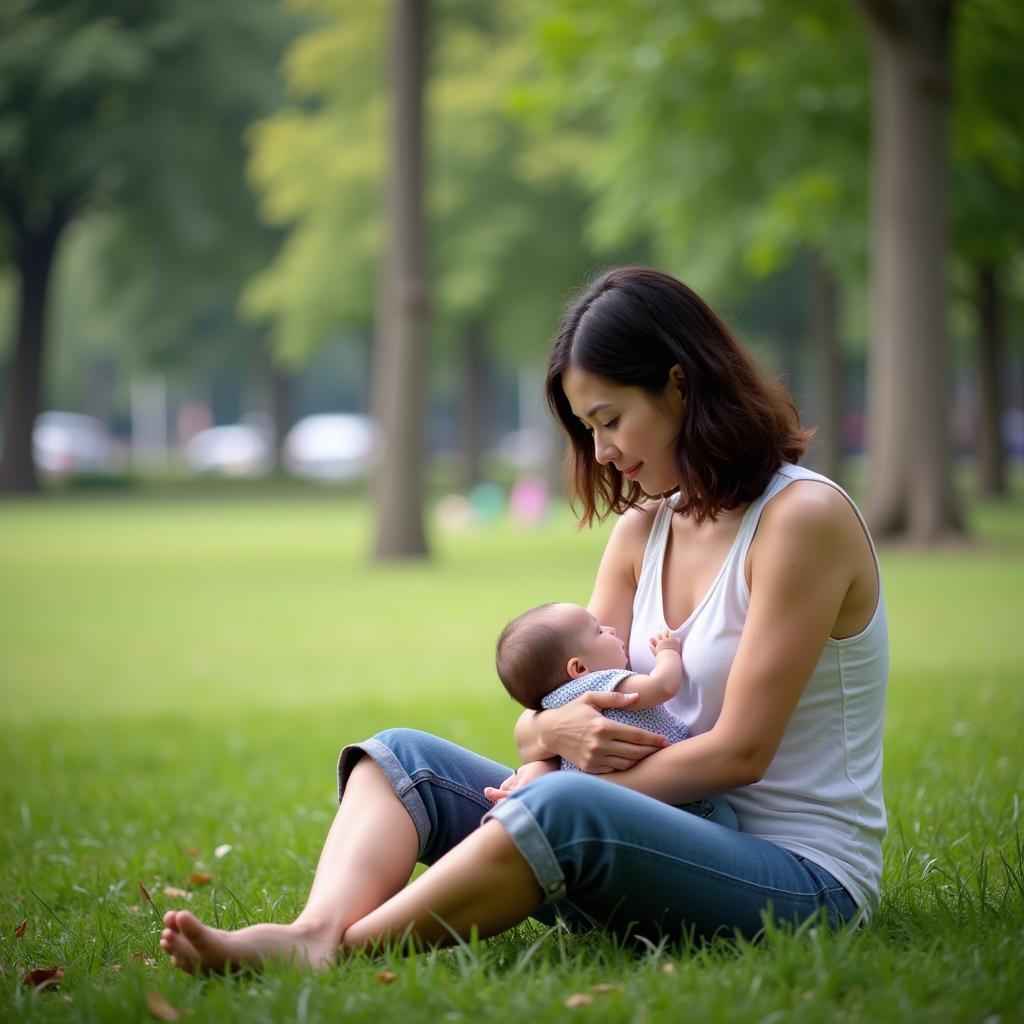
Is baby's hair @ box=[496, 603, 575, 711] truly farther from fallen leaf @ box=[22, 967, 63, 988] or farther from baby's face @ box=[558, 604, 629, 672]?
fallen leaf @ box=[22, 967, 63, 988]

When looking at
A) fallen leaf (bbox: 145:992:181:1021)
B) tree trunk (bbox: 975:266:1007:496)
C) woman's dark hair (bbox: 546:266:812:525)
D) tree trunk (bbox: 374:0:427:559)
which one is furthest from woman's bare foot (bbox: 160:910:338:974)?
tree trunk (bbox: 975:266:1007:496)

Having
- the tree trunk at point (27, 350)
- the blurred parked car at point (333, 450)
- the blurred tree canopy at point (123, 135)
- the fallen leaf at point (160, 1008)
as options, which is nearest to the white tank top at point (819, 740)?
the fallen leaf at point (160, 1008)

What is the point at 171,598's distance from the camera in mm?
15086

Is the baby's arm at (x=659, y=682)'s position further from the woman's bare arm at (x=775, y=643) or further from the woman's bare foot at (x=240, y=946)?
the woman's bare foot at (x=240, y=946)

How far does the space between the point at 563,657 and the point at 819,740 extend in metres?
0.63

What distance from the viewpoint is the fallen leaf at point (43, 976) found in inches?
133

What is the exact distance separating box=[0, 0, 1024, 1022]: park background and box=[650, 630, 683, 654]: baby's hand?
0.62 meters

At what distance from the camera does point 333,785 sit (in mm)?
6262

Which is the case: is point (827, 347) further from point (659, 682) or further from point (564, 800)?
point (564, 800)

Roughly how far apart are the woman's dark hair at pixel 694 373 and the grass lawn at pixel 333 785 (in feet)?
3.35

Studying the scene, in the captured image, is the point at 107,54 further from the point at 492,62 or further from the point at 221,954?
the point at 221,954

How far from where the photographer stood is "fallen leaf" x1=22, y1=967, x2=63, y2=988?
339 cm

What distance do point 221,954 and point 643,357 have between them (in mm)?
1600

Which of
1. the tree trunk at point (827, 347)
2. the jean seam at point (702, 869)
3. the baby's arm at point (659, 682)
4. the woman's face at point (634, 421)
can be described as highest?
the tree trunk at point (827, 347)
